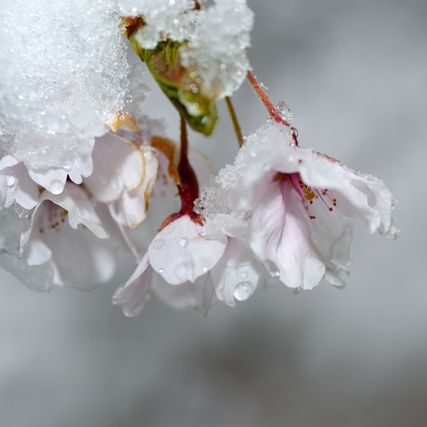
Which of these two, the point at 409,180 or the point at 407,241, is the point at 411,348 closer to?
the point at 407,241

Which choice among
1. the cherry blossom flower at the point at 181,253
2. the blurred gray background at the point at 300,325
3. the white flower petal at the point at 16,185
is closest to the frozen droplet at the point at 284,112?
the cherry blossom flower at the point at 181,253

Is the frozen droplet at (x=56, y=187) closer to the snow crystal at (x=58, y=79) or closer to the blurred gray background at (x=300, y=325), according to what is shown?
the snow crystal at (x=58, y=79)

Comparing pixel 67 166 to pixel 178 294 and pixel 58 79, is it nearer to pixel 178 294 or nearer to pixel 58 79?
pixel 58 79

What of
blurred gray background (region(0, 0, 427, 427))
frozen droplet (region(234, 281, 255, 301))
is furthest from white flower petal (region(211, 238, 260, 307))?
Result: blurred gray background (region(0, 0, 427, 427))

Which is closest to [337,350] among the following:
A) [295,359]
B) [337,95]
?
[295,359]

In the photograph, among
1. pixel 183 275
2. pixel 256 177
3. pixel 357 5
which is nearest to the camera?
pixel 256 177

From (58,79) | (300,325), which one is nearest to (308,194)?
(58,79)

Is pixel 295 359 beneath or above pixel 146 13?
beneath
